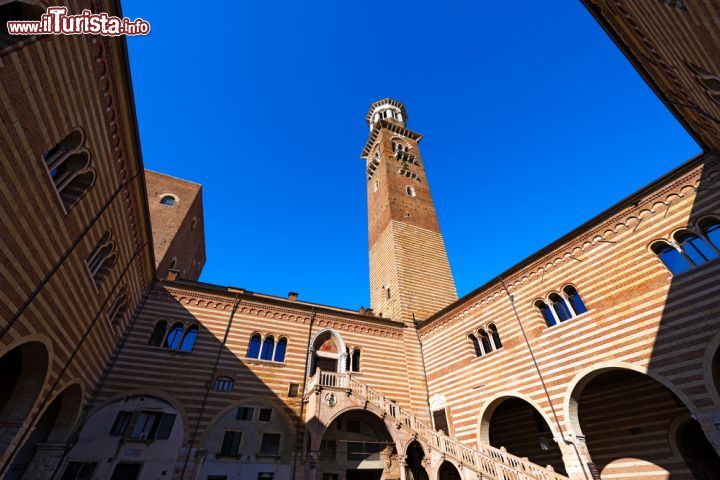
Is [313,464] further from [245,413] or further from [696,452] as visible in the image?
[696,452]

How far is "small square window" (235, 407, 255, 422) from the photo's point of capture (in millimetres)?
13844

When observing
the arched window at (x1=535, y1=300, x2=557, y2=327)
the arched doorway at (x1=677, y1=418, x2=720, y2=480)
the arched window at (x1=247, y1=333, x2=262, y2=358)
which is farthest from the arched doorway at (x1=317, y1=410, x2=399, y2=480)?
the arched doorway at (x1=677, y1=418, x2=720, y2=480)

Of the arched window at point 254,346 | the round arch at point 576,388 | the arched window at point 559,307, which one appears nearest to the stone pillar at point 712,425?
the round arch at point 576,388

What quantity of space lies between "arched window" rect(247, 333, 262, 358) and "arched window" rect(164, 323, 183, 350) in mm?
3203

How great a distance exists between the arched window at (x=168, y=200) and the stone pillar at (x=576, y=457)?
975 inches

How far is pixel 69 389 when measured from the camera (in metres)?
10.5

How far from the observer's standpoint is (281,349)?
16.6m

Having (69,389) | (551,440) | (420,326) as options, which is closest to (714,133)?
(551,440)

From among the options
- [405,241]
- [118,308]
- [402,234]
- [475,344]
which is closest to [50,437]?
[118,308]

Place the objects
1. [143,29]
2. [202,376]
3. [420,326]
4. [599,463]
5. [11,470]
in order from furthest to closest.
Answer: [420,326], [202,376], [599,463], [11,470], [143,29]

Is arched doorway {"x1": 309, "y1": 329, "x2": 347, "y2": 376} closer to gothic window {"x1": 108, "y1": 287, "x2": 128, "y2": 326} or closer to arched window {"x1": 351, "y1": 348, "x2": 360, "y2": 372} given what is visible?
arched window {"x1": 351, "y1": 348, "x2": 360, "y2": 372}

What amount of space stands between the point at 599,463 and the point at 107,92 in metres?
21.2

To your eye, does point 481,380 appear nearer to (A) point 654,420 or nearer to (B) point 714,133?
(A) point 654,420

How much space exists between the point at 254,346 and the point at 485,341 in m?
11.5
